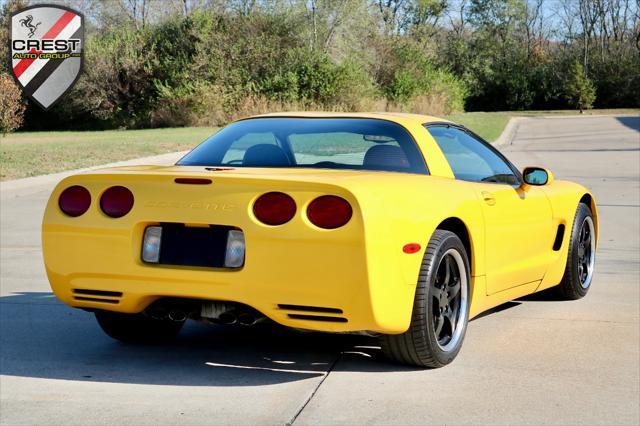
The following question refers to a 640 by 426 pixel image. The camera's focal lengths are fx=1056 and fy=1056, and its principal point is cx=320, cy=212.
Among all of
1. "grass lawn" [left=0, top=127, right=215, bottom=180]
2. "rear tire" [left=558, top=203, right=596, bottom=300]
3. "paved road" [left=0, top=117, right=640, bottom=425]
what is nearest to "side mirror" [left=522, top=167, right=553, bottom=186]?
"rear tire" [left=558, top=203, right=596, bottom=300]

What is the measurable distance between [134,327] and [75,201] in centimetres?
96

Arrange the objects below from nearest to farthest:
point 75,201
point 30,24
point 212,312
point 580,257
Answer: point 212,312, point 75,201, point 580,257, point 30,24

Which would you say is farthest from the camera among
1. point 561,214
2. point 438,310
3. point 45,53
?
point 45,53

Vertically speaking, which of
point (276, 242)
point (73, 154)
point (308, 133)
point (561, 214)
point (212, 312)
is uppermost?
point (308, 133)

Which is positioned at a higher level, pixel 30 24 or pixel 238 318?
pixel 30 24

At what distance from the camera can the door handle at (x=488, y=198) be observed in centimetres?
580

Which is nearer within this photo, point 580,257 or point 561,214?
point 561,214

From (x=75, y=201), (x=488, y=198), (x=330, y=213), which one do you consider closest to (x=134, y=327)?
(x=75, y=201)

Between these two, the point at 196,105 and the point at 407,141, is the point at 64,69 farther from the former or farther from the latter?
the point at 407,141

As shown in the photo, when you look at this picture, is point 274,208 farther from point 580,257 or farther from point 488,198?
point 580,257

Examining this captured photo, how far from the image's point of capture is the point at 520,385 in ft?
16.5

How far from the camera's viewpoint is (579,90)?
65.9m

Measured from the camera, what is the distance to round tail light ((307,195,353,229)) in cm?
473

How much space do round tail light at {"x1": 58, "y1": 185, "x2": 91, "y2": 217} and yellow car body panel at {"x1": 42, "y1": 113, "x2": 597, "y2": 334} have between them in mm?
37
